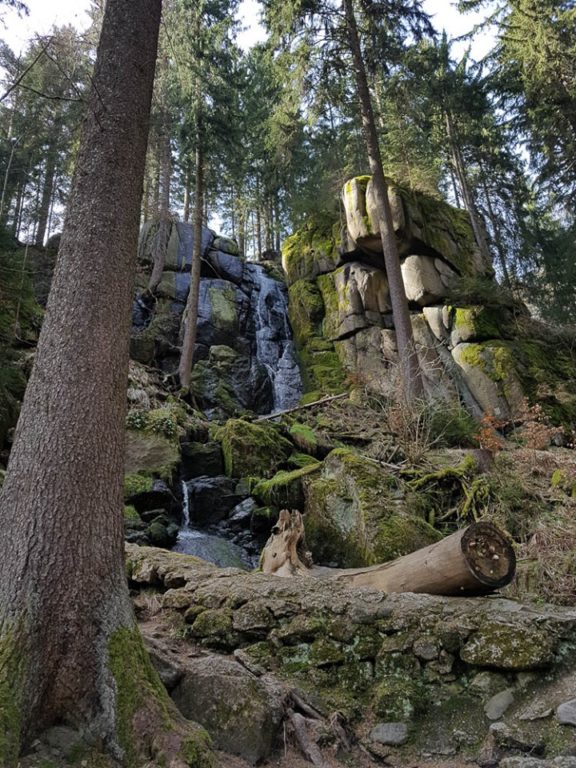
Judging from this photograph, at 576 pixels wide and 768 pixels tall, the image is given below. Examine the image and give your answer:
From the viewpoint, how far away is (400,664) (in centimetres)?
342

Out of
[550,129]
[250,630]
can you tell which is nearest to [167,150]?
[550,129]

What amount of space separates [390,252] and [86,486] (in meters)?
11.7

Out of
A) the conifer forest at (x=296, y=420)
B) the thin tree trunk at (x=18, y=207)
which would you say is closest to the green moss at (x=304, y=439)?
the conifer forest at (x=296, y=420)

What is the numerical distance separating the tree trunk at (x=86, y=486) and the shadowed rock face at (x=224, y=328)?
11.4m

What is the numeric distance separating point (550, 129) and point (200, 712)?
19.8m

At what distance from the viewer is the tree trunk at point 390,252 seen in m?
11.3

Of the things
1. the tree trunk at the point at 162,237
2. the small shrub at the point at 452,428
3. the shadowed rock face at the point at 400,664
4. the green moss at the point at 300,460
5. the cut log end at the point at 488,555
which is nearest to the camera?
the shadowed rock face at the point at 400,664

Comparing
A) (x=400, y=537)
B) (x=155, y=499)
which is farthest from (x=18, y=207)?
(x=400, y=537)

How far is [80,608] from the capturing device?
2539 millimetres

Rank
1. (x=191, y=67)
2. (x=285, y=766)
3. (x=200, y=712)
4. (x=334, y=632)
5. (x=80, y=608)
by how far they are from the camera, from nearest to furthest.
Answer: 1. (x=80, y=608)
2. (x=285, y=766)
3. (x=200, y=712)
4. (x=334, y=632)
5. (x=191, y=67)

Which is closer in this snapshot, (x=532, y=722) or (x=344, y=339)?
(x=532, y=722)

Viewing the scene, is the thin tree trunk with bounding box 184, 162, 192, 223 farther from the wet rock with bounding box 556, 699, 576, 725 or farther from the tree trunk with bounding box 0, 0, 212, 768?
the wet rock with bounding box 556, 699, 576, 725

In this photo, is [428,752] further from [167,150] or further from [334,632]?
[167,150]

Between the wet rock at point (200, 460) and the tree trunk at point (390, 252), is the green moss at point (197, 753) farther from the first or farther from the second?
the tree trunk at point (390, 252)
